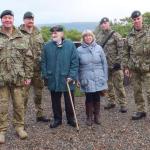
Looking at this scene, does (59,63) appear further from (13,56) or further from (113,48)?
(113,48)

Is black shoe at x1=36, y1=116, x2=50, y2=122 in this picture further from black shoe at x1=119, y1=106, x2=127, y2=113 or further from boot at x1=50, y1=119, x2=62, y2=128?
black shoe at x1=119, y1=106, x2=127, y2=113

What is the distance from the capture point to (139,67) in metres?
9.49

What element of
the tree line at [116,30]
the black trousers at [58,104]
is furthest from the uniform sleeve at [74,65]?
Result: the tree line at [116,30]

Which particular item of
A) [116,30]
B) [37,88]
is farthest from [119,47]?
[116,30]

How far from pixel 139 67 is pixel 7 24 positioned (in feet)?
8.57

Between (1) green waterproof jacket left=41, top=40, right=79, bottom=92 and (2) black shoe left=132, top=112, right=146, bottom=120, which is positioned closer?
(1) green waterproof jacket left=41, top=40, right=79, bottom=92

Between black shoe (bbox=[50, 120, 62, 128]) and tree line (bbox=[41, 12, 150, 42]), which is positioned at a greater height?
tree line (bbox=[41, 12, 150, 42])

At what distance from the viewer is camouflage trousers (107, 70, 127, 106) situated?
10602 mm

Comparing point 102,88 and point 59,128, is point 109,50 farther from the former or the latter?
point 59,128

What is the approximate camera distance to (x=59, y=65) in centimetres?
902

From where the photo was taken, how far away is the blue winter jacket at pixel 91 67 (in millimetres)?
9258

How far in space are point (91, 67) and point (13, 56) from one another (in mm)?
1590

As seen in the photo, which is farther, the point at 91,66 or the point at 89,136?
the point at 91,66

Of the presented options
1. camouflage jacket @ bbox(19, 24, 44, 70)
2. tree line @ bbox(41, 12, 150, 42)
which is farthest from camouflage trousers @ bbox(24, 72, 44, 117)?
tree line @ bbox(41, 12, 150, 42)
